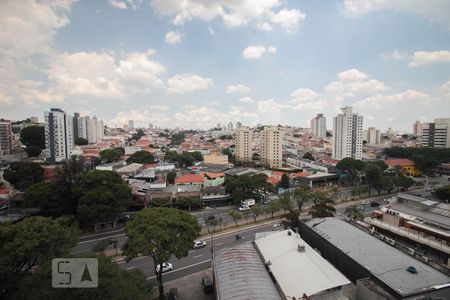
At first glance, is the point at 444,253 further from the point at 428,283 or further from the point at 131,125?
the point at 131,125

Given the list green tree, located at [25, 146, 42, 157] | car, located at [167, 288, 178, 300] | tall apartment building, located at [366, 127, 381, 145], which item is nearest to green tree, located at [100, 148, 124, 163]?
green tree, located at [25, 146, 42, 157]

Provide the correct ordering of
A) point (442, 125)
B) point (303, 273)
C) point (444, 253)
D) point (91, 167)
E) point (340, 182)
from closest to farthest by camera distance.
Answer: point (303, 273) → point (444, 253) → point (340, 182) → point (91, 167) → point (442, 125)

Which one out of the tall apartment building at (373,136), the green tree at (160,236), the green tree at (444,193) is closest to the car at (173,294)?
the green tree at (160,236)

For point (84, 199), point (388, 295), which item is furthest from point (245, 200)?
point (388, 295)

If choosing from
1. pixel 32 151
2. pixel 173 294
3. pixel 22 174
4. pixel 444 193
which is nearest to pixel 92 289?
pixel 173 294

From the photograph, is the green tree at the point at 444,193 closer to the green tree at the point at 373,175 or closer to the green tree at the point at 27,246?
the green tree at the point at 373,175
